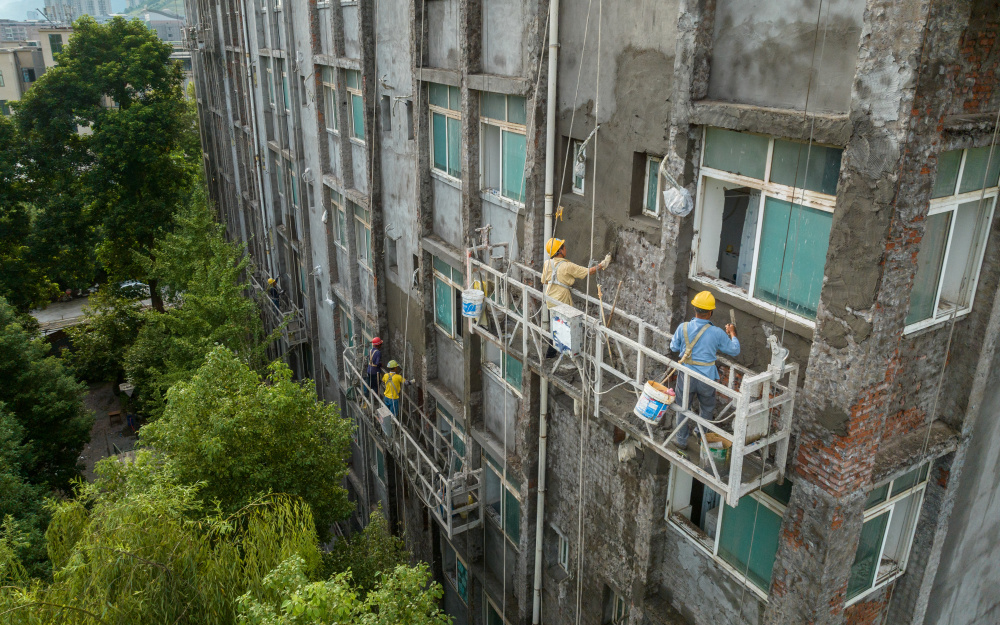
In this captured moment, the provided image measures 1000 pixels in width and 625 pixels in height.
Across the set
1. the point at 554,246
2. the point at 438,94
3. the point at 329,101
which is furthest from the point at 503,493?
the point at 329,101

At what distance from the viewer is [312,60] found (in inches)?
838

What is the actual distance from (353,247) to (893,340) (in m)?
16.5

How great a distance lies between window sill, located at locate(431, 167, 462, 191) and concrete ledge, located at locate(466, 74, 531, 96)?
217 cm

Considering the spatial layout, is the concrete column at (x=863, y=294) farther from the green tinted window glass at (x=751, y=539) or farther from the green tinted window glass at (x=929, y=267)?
the green tinted window glass at (x=929, y=267)

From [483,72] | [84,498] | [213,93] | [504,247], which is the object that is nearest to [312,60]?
[483,72]

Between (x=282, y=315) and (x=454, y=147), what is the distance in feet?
52.5

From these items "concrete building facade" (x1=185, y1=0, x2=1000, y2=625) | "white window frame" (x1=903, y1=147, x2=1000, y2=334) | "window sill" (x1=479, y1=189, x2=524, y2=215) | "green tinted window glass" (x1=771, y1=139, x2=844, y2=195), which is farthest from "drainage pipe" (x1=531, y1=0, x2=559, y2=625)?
"white window frame" (x1=903, y1=147, x2=1000, y2=334)

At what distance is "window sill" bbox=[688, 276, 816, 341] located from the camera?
23.9 ft

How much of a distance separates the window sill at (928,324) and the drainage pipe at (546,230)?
444 centimetres

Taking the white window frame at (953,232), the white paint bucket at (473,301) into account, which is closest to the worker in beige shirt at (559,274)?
the white paint bucket at (473,301)

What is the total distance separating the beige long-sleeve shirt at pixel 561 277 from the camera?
9.73 meters

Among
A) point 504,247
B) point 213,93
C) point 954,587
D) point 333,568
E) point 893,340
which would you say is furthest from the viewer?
point 213,93

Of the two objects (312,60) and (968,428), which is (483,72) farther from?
(312,60)

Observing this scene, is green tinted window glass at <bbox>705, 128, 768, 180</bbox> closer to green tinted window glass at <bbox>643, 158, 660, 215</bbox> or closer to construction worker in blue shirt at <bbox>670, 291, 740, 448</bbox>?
green tinted window glass at <bbox>643, 158, 660, 215</bbox>
